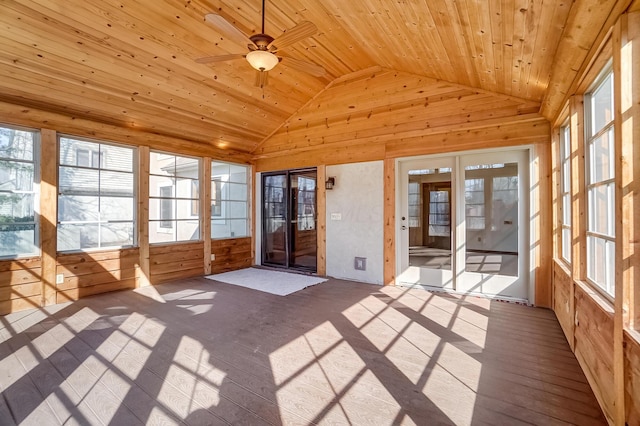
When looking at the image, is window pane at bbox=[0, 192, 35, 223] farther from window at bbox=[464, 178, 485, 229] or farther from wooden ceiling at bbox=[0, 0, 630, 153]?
window at bbox=[464, 178, 485, 229]

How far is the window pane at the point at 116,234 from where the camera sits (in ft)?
15.1

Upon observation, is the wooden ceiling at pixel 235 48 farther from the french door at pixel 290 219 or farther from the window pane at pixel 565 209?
the french door at pixel 290 219

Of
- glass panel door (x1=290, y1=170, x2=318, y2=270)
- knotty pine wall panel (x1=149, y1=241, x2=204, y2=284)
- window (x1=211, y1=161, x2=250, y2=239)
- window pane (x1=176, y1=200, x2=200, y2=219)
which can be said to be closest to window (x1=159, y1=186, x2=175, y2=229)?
window pane (x1=176, y1=200, x2=200, y2=219)

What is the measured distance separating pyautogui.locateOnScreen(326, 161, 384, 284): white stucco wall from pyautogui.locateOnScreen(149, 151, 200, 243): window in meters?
2.72

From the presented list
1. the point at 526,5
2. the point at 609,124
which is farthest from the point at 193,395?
the point at 526,5

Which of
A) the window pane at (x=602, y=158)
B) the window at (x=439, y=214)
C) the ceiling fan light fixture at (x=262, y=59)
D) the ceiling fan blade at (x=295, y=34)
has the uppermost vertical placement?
the ceiling fan blade at (x=295, y=34)

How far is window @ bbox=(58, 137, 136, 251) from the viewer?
4223mm

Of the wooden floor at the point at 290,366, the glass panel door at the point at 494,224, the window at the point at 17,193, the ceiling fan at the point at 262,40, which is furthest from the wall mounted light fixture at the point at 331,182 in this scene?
the window at the point at 17,193

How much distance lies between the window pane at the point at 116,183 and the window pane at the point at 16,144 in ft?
2.82

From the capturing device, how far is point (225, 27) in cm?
246

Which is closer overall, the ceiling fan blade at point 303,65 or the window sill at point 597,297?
the window sill at point 597,297

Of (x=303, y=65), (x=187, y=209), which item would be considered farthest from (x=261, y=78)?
(x=187, y=209)

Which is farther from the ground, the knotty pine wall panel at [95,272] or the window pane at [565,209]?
the window pane at [565,209]

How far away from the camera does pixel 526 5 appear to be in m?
2.07
